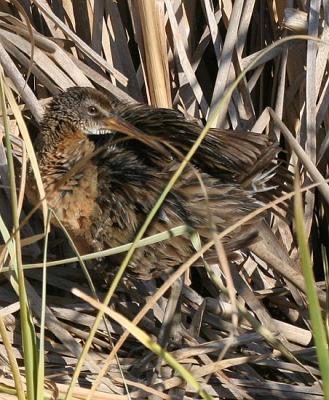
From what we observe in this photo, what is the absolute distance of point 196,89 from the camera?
3.53m

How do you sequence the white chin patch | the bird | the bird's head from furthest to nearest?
the white chin patch < the bird's head < the bird

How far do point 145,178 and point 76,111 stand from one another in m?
0.41

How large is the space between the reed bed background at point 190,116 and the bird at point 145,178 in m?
0.14

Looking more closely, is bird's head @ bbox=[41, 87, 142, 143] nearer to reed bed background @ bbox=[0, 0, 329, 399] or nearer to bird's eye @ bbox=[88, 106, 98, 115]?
bird's eye @ bbox=[88, 106, 98, 115]

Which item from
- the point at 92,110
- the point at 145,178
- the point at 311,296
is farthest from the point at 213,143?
the point at 311,296

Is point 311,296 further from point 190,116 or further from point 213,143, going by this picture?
point 190,116

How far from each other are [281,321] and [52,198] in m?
0.99

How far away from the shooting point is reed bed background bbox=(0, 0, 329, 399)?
3152 mm

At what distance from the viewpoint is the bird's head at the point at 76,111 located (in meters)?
3.34

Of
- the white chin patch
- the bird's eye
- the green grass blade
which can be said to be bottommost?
the green grass blade

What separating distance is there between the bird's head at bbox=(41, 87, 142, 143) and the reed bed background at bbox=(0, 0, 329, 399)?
112mm

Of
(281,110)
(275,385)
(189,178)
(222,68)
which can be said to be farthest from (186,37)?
(275,385)

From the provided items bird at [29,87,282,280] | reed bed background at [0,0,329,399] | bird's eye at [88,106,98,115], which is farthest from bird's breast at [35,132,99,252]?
bird's eye at [88,106,98,115]

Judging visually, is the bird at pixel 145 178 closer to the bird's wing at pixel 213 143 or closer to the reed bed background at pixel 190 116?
the bird's wing at pixel 213 143
